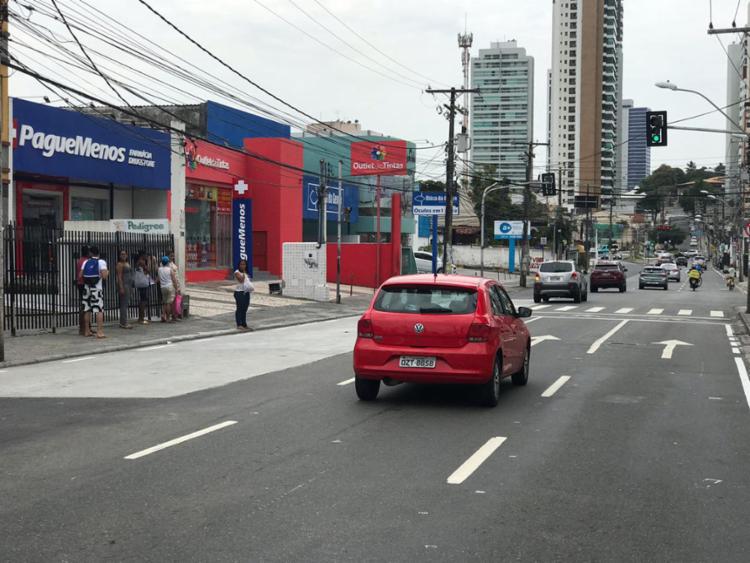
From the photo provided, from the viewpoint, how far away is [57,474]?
288 inches

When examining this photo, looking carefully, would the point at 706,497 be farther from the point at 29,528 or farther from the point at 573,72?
the point at 573,72

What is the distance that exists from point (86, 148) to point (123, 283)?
10.2 meters

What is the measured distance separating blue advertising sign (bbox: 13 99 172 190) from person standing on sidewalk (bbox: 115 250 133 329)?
7.15 meters

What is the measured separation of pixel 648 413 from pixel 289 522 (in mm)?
6158

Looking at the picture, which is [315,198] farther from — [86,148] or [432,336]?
[432,336]

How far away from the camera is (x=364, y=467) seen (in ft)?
25.1

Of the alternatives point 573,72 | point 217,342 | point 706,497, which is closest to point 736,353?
point 217,342

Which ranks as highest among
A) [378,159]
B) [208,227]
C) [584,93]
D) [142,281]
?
[584,93]

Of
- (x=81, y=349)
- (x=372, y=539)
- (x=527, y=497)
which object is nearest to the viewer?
(x=372, y=539)

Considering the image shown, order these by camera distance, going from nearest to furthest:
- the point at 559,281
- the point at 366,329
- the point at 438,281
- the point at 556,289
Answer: the point at 366,329 < the point at 438,281 < the point at 559,281 < the point at 556,289

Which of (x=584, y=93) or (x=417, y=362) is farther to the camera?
(x=584, y=93)

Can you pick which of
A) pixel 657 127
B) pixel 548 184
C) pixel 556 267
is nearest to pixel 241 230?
pixel 556 267

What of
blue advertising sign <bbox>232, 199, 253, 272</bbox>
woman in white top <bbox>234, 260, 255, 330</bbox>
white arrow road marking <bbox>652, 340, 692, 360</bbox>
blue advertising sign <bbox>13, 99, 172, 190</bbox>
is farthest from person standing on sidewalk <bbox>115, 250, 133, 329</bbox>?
blue advertising sign <bbox>232, 199, 253, 272</bbox>

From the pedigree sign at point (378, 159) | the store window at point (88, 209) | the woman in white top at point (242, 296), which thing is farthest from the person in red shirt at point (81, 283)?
the pedigree sign at point (378, 159)
